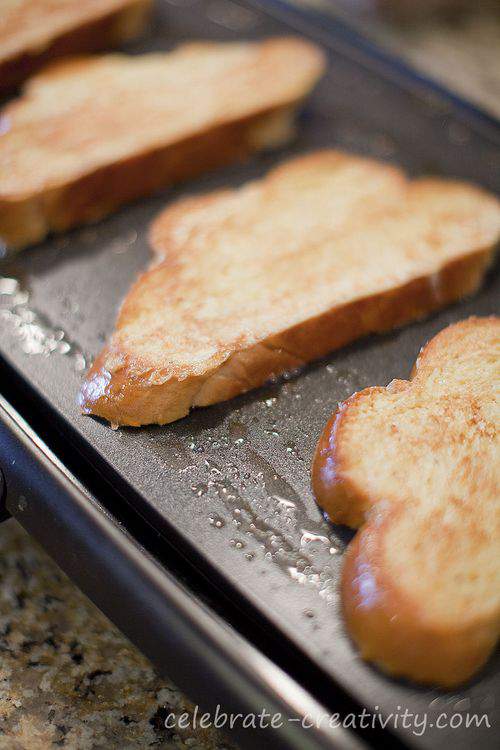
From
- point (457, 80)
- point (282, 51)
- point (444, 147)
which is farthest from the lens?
point (457, 80)

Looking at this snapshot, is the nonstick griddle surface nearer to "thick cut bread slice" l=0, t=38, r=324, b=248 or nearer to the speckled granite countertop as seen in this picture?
"thick cut bread slice" l=0, t=38, r=324, b=248

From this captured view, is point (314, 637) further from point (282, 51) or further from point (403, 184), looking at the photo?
point (282, 51)

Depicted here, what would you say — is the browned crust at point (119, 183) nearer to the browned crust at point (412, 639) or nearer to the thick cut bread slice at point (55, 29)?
the thick cut bread slice at point (55, 29)

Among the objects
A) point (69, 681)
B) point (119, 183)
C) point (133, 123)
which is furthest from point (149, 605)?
point (133, 123)

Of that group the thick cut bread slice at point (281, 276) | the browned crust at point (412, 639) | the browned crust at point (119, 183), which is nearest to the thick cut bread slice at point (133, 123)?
the browned crust at point (119, 183)

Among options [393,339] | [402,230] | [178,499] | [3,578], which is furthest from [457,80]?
[3,578]

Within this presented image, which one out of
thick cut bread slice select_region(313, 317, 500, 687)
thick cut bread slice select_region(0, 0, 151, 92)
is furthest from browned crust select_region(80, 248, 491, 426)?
thick cut bread slice select_region(0, 0, 151, 92)

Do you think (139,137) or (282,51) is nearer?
(139,137)
